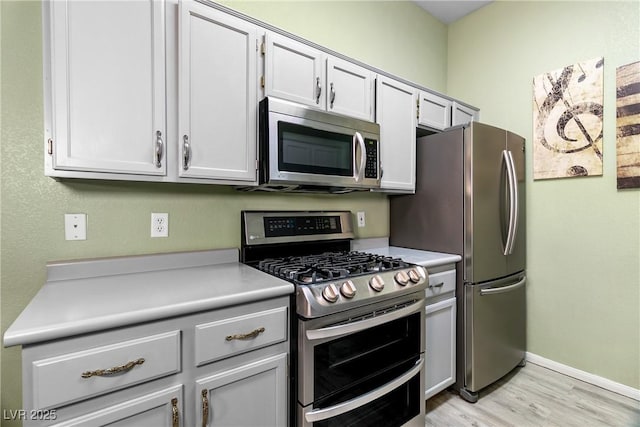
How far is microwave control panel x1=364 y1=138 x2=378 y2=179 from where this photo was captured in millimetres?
1892

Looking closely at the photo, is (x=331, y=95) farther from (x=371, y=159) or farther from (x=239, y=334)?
(x=239, y=334)

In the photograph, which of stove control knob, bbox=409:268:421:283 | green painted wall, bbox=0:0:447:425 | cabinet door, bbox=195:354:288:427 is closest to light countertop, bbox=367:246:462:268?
stove control knob, bbox=409:268:421:283

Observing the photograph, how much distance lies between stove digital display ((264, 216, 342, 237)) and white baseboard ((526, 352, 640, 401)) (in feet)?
6.43

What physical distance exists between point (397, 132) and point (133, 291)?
1.86 m

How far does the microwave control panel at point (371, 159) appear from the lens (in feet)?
6.21

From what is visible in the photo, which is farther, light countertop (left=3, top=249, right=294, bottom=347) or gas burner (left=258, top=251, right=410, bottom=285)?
gas burner (left=258, top=251, right=410, bottom=285)

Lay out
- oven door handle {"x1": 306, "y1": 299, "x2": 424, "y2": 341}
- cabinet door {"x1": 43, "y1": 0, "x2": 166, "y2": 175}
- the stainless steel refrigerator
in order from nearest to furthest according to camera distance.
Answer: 1. cabinet door {"x1": 43, "y1": 0, "x2": 166, "y2": 175}
2. oven door handle {"x1": 306, "y1": 299, "x2": 424, "y2": 341}
3. the stainless steel refrigerator

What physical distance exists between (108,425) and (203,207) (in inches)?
40.7

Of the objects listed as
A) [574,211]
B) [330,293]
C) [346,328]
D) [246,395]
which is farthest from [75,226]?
[574,211]

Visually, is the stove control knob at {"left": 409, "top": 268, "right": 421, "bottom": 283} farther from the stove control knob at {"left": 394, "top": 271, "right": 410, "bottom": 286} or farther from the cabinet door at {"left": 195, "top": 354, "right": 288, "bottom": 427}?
the cabinet door at {"left": 195, "top": 354, "right": 288, "bottom": 427}

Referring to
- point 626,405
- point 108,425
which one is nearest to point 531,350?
point 626,405

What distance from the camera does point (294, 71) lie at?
1.69 meters

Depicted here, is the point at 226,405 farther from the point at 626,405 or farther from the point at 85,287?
the point at 626,405

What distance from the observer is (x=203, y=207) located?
1.70 meters
